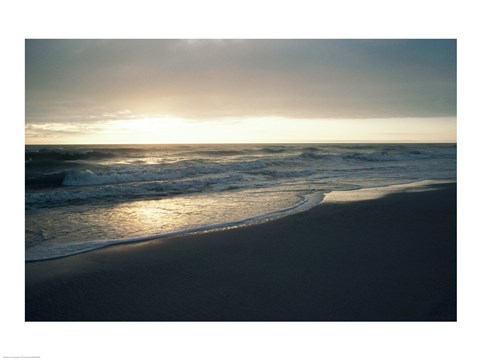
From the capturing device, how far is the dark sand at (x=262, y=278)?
271 cm

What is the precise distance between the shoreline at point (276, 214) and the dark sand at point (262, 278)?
0.17 m

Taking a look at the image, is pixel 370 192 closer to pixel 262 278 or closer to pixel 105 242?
pixel 262 278

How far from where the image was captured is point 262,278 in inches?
123

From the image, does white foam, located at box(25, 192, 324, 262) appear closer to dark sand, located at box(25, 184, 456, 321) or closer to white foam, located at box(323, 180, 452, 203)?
dark sand, located at box(25, 184, 456, 321)

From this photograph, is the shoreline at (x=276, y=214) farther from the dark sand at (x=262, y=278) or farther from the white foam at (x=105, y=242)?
the dark sand at (x=262, y=278)

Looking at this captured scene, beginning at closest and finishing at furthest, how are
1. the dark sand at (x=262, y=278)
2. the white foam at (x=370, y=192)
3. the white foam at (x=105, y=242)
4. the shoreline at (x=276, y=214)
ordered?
the dark sand at (x=262, y=278)
the white foam at (x=105, y=242)
the shoreline at (x=276, y=214)
the white foam at (x=370, y=192)

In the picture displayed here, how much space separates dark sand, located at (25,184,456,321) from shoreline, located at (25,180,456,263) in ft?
0.57

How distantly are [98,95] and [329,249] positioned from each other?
17.3ft

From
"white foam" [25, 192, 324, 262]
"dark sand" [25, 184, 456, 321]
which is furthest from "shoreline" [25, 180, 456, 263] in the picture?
"dark sand" [25, 184, 456, 321]

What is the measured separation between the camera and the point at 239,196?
7301 millimetres

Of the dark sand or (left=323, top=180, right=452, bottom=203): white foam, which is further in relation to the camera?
(left=323, top=180, right=452, bottom=203): white foam

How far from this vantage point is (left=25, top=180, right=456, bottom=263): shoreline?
13.2 ft

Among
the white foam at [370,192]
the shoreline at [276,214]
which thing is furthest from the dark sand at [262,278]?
the white foam at [370,192]
